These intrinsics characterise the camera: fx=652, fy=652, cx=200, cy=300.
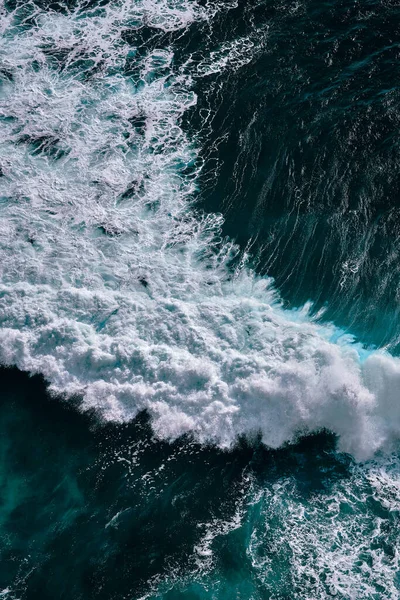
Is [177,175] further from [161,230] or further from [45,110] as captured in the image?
[45,110]

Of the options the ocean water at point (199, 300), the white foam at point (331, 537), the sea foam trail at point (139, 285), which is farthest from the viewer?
the sea foam trail at point (139, 285)

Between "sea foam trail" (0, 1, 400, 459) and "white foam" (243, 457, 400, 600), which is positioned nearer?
"white foam" (243, 457, 400, 600)

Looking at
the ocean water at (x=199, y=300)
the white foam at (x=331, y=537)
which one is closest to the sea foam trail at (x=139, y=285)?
the ocean water at (x=199, y=300)

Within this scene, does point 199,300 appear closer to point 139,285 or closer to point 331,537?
point 139,285

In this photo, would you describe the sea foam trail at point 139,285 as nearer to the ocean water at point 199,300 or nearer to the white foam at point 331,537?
the ocean water at point 199,300

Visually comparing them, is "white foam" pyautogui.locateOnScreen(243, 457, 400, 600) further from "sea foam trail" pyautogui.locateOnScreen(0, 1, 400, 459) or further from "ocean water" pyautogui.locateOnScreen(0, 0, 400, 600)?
"sea foam trail" pyautogui.locateOnScreen(0, 1, 400, 459)

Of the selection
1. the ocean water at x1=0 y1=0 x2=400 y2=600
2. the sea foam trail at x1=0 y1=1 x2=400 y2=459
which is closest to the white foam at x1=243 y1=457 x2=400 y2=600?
the ocean water at x1=0 y1=0 x2=400 y2=600

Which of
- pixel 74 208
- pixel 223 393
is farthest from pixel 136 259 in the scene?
pixel 223 393
